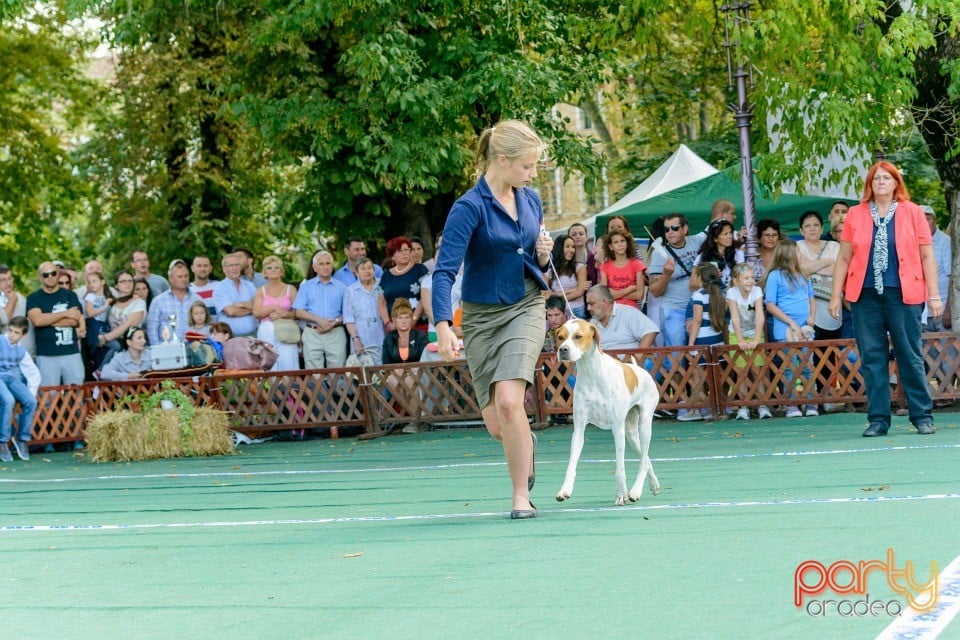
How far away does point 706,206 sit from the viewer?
19516 millimetres

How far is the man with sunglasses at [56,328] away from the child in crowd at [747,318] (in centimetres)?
776

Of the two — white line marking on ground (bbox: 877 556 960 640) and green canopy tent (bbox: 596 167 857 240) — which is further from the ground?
green canopy tent (bbox: 596 167 857 240)

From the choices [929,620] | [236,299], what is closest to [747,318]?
[236,299]

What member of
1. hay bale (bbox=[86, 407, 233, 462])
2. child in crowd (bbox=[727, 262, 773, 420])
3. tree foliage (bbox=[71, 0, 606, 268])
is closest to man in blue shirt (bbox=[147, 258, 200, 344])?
hay bale (bbox=[86, 407, 233, 462])

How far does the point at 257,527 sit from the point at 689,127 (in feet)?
105

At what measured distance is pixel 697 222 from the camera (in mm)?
19344

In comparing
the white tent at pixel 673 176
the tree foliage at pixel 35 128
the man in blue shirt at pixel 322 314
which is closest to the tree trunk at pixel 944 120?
the white tent at pixel 673 176

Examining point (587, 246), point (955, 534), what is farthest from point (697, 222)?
point (955, 534)

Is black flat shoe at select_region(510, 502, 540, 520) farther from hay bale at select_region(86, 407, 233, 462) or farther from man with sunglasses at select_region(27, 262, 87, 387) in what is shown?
man with sunglasses at select_region(27, 262, 87, 387)

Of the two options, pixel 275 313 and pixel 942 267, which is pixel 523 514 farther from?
pixel 275 313

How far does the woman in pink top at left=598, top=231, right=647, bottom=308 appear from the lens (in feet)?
50.5

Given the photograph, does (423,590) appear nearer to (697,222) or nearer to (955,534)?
(955,534)

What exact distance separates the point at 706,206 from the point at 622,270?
447 cm

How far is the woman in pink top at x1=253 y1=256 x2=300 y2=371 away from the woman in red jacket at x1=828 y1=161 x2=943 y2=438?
7341 millimetres
